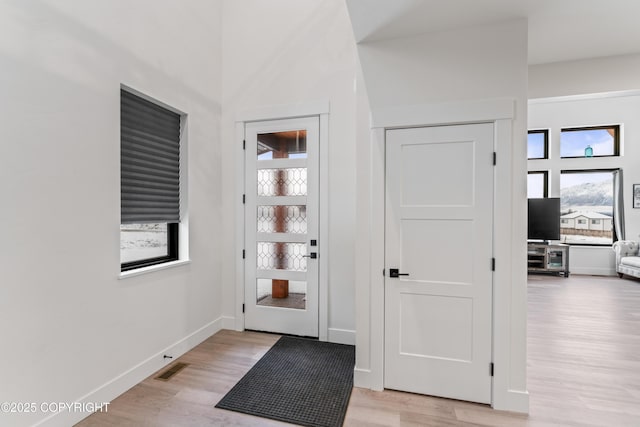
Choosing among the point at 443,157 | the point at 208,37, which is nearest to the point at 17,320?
the point at 443,157

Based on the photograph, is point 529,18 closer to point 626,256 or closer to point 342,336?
point 342,336

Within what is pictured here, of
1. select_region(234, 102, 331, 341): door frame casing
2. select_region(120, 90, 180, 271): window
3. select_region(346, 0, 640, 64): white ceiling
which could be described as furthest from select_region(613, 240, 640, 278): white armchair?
select_region(120, 90, 180, 271): window

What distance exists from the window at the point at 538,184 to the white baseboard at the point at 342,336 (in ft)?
20.8

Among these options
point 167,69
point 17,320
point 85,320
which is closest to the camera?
point 17,320

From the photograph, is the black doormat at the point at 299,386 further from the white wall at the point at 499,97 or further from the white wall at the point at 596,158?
the white wall at the point at 596,158

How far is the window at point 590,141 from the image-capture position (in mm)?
6980

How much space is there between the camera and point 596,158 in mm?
6965

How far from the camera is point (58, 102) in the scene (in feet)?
6.60

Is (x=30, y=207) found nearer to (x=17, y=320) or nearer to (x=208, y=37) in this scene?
(x=17, y=320)

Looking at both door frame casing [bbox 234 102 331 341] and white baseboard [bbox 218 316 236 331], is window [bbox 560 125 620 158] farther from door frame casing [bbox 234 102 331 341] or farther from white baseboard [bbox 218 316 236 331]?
white baseboard [bbox 218 316 236 331]

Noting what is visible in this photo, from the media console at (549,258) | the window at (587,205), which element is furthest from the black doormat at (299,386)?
the window at (587,205)

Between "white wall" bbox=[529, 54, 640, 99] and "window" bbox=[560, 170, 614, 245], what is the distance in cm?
534

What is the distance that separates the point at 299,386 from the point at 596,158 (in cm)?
815

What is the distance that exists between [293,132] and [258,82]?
0.72 meters
